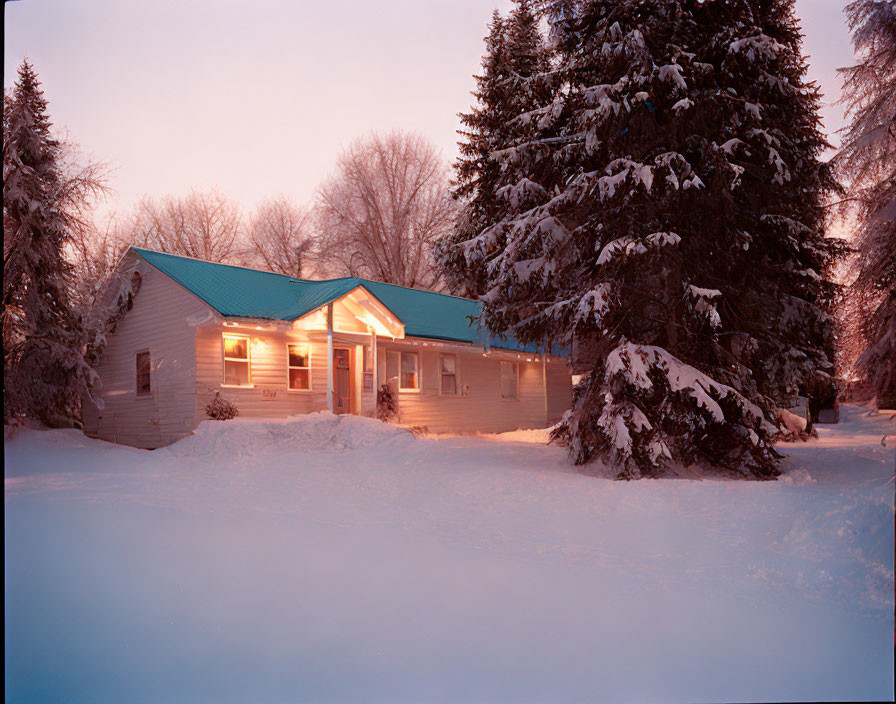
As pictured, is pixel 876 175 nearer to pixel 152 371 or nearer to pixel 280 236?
pixel 152 371

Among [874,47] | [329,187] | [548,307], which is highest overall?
[329,187]

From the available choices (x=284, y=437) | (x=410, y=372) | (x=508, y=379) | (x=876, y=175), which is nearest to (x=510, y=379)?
(x=508, y=379)

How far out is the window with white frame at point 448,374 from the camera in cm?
1984

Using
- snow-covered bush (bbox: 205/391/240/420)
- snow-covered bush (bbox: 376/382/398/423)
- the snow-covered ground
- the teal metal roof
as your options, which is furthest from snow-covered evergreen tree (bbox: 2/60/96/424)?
Answer: snow-covered bush (bbox: 376/382/398/423)

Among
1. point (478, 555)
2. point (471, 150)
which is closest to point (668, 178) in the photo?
point (478, 555)

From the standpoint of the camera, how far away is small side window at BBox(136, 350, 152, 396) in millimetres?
16422

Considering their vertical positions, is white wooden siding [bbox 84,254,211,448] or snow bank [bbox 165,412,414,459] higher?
white wooden siding [bbox 84,254,211,448]

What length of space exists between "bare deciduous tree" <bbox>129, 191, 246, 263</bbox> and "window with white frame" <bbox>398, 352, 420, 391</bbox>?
1356 cm

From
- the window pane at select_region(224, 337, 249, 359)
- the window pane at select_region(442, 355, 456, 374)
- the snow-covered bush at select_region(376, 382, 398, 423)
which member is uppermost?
the window pane at select_region(224, 337, 249, 359)

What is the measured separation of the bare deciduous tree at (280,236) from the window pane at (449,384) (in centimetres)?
1391

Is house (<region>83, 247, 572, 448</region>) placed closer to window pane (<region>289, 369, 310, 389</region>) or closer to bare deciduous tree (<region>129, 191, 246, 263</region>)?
window pane (<region>289, 369, 310, 389</region>)

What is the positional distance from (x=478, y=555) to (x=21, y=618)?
3.73 meters

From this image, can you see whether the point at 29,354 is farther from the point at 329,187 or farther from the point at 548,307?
the point at 329,187

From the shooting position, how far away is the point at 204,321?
14.2 metres
